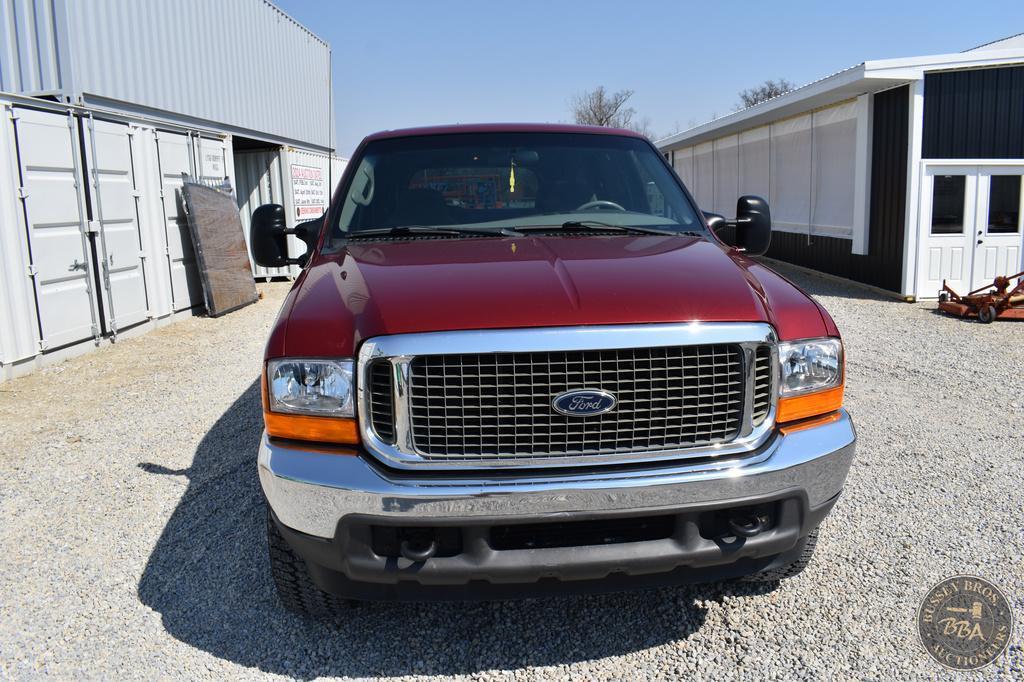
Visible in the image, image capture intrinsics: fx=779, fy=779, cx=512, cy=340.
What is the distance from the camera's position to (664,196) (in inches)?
157

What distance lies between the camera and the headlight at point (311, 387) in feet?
8.12

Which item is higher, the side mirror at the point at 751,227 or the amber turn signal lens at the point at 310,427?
the side mirror at the point at 751,227

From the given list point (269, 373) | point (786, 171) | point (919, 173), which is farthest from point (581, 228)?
point (786, 171)

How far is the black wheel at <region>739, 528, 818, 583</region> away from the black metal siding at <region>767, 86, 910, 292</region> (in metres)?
11.0

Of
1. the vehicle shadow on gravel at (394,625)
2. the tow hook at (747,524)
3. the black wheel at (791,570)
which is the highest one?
the tow hook at (747,524)

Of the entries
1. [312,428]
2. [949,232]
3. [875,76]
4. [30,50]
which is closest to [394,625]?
[312,428]

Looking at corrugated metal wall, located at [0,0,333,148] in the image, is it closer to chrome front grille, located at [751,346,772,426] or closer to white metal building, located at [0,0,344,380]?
white metal building, located at [0,0,344,380]

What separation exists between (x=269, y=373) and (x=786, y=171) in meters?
16.8

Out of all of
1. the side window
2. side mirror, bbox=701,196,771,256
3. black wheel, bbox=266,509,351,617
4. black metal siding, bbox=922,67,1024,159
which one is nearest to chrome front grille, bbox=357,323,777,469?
black wheel, bbox=266,509,351,617

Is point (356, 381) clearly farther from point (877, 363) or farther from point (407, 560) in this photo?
point (877, 363)

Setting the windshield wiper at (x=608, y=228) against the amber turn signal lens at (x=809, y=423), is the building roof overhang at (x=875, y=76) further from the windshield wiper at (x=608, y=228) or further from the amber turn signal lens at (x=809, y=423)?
the amber turn signal lens at (x=809, y=423)

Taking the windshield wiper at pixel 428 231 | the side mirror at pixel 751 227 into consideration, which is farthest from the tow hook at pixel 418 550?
the side mirror at pixel 751 227

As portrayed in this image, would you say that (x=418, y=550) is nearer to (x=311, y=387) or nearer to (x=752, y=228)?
(x=311, y=387)

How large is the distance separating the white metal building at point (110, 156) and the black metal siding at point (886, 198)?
9234mm
